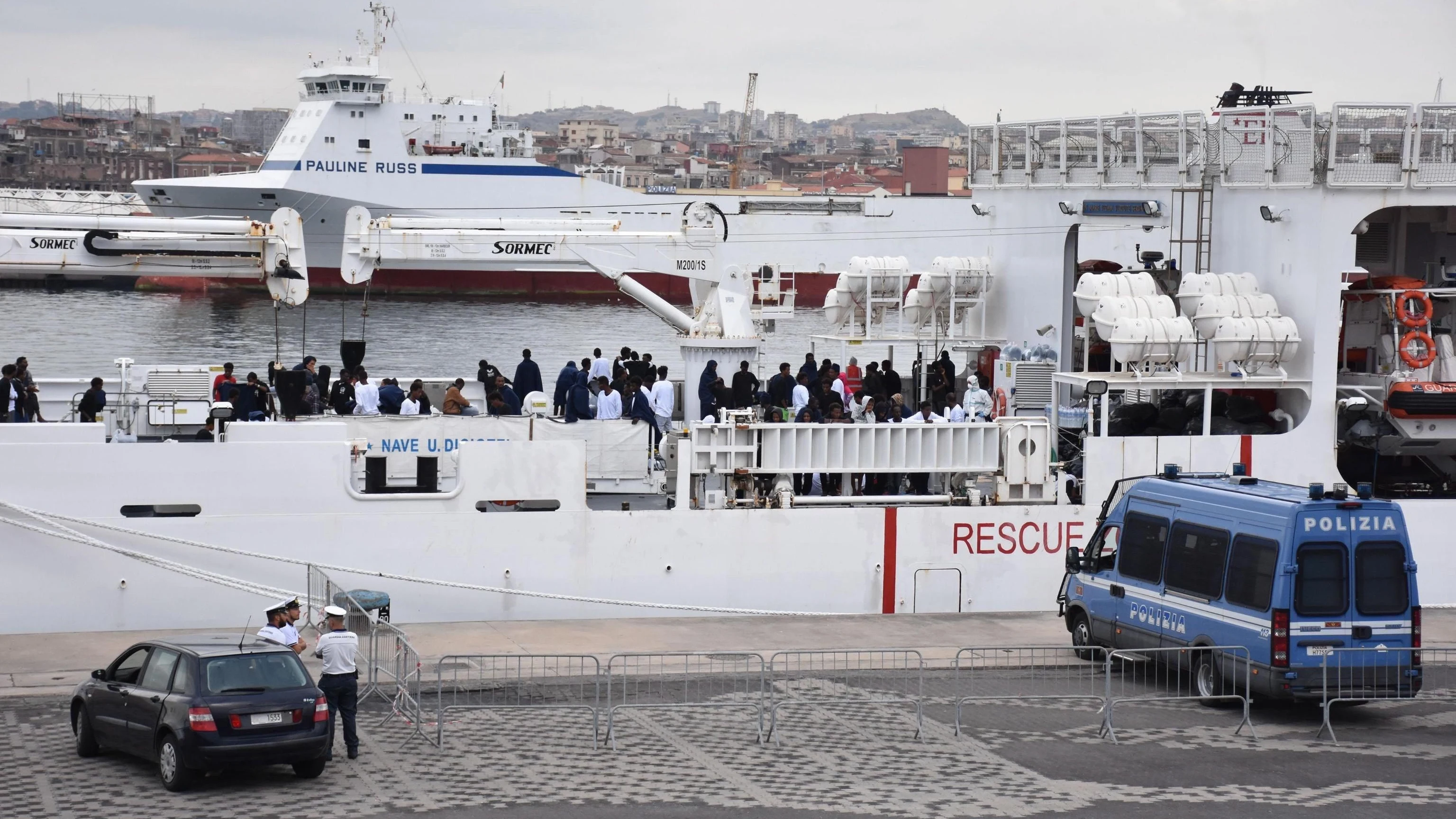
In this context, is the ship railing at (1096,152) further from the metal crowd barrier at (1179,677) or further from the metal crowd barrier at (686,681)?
the metal crowd barrier at (686,681)

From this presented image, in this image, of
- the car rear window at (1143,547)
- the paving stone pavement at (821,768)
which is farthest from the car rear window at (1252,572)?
the paving stone pavement at (821,768)

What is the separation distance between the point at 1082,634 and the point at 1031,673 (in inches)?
37.9

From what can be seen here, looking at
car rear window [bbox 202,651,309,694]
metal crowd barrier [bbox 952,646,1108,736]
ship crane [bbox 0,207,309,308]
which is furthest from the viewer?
ship crane [bbox 0,207,309,308]

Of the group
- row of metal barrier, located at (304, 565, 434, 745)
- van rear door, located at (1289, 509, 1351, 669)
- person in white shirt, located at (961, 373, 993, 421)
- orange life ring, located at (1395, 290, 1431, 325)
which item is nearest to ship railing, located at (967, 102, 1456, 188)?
orange life ring, located at (1395, 290, 1431, 325)

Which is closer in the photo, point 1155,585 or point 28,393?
point 1155,585

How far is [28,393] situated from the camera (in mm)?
15555

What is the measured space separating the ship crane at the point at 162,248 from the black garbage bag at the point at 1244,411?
988 cm

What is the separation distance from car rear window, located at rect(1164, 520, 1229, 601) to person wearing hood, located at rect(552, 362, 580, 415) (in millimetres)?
7651

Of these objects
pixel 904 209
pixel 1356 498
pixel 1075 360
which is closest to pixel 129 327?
pixel 904 209

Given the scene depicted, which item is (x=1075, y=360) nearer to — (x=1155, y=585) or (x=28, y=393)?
(x=1155, y=585)

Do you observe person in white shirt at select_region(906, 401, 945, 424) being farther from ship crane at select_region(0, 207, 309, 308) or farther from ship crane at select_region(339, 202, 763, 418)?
ship crane at select_region(0, 207, 309, 308)

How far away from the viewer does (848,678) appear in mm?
12328

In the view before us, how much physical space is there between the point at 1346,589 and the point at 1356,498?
2.34 ft

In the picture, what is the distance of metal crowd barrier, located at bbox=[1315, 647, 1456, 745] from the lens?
35.4 feet
